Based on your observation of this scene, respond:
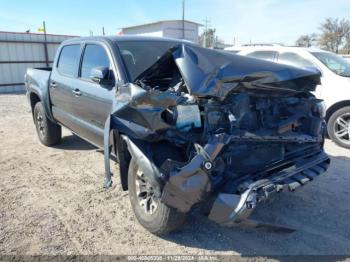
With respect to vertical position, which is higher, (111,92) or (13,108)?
(111,92)

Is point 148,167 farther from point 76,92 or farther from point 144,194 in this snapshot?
point 76,92

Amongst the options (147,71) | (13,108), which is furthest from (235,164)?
(13,108)

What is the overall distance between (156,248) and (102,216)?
88 cm

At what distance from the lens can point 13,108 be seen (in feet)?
35.9

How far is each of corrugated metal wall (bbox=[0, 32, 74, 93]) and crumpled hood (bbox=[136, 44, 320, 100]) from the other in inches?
581

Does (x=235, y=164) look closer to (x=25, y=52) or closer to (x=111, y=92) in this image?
(x=111, y=92)

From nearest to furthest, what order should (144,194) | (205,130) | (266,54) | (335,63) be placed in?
(205,130)
(144,194)
(335,63)
(266,54)

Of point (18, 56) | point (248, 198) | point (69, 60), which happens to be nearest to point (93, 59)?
point (69, 60)

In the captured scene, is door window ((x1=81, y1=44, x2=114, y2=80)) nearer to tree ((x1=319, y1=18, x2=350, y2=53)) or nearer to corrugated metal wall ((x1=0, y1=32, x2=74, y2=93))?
corrugated metal wall ((x1=0, y1=32, x2=74, y2=93))

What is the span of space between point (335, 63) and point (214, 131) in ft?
16.4

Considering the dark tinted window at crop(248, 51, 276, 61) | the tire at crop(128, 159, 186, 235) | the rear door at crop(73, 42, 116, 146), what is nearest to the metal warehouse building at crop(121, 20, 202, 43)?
the dark tinted window at crop(248, 51, 276, 61)

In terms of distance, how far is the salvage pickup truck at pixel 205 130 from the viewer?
8.68 feet

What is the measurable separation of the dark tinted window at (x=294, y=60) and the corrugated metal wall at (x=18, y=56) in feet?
44.4

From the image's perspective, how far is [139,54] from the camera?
4.05 metres
